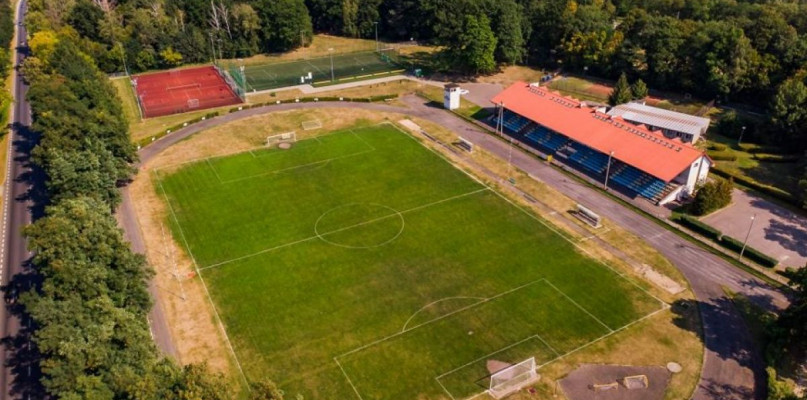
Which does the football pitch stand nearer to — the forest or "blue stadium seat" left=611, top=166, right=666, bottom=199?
the forest

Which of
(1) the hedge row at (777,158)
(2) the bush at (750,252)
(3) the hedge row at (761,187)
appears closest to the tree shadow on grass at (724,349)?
(2) the bush at (750,252)

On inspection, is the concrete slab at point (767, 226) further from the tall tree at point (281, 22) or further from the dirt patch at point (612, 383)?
the tall tree at point (281, 22)

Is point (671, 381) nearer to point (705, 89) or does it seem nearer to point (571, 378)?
point (571, 378)

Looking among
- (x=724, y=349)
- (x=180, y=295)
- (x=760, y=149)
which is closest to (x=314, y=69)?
(x=180, y=295)

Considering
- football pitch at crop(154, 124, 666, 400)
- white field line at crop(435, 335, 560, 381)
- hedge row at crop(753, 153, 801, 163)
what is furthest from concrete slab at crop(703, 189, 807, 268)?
white field line at crop(435, 335, 560, 381)

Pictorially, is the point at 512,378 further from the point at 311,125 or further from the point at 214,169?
the point at 311,125

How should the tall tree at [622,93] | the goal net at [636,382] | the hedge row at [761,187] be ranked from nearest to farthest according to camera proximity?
the goal net at [636,382]
the hedge row at [761,187]
the tall tree at [622,93]

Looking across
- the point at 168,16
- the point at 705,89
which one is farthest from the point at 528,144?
the point at 168,16
